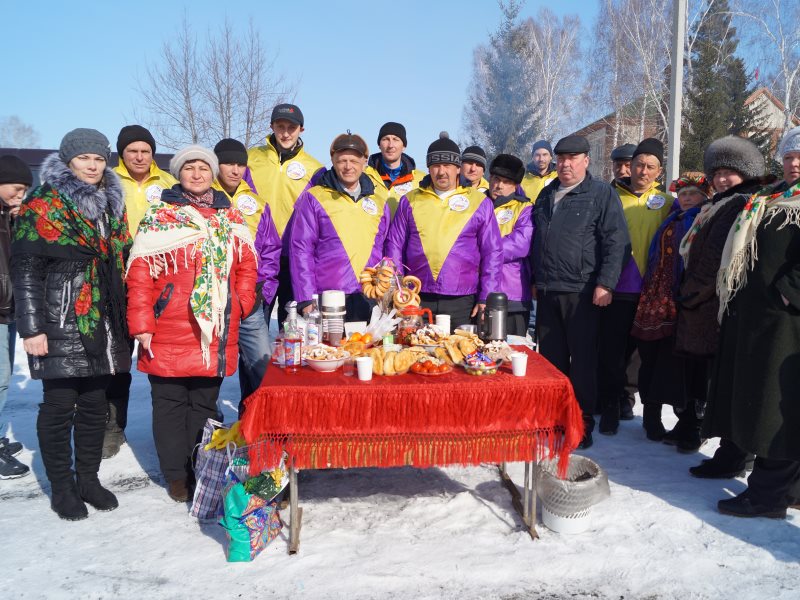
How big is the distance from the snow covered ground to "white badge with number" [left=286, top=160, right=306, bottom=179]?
2.34 metres

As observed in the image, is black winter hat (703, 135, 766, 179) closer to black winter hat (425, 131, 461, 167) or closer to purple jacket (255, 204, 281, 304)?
black winter hat (425, 131, 461, 167)

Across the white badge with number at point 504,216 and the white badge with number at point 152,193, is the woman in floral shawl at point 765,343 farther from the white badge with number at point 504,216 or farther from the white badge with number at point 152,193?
the white badge with number at point 152,193

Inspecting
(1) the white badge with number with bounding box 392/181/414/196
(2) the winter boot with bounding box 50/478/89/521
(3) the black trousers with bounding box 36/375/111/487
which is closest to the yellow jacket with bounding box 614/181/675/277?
(1) the white badge with number with bounding box 392/181/414/196

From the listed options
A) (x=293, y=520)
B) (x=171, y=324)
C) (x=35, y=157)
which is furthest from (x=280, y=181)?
(x=35, y=157)

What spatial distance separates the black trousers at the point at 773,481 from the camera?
123 inches

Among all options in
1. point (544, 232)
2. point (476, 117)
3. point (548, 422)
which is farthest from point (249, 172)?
point (476, 117)

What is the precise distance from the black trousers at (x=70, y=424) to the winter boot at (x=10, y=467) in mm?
796

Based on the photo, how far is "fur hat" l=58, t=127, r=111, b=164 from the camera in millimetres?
3111

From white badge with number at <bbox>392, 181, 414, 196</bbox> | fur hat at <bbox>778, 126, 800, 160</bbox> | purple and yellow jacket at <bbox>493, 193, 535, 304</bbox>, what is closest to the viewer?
fur hat at <bbox>778, 126, 800, 160</bbox>

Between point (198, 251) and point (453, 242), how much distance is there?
1.78 meters

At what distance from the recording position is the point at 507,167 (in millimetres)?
4652

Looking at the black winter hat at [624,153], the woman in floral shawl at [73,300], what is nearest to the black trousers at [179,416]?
the woman in floral shawl at [73,300]

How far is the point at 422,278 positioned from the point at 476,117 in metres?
24.0

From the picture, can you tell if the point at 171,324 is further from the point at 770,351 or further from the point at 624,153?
the point at 624,153
